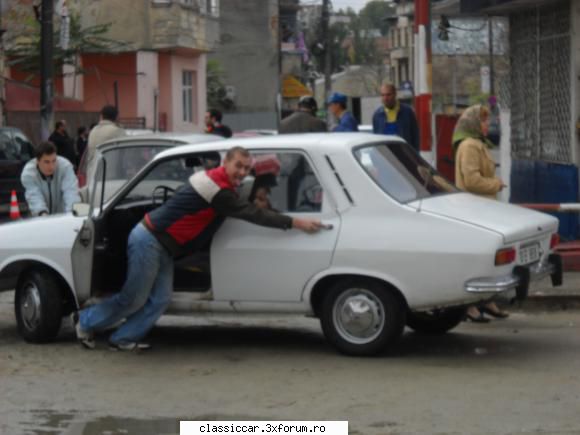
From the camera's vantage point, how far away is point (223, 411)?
791 cm

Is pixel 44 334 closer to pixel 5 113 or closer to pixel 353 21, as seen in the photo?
pixel 5 113

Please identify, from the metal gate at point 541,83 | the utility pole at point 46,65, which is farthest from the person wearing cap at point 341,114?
the utility pole at point 46,65

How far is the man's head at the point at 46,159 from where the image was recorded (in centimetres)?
1201

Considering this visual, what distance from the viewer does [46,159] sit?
39.4 ft

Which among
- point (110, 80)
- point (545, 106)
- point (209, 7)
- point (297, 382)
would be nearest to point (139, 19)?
point (110, 80)

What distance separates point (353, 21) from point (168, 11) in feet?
297

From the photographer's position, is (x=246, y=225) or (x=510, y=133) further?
(x=510, y=133)

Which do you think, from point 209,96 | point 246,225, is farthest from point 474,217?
point 209,96

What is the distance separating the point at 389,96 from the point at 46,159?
12.7 feet

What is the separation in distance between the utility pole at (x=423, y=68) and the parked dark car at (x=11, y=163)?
416 inches

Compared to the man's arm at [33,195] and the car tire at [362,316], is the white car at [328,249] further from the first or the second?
the man's arm at [33,195]

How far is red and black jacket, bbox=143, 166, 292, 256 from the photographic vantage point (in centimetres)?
953

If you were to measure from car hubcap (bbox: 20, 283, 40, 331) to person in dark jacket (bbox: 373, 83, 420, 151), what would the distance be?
491 centimetres

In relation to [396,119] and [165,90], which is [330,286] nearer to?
[396,119]
